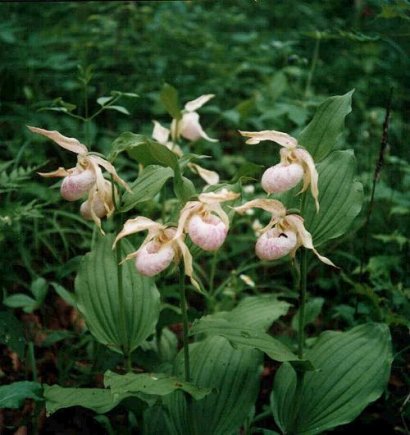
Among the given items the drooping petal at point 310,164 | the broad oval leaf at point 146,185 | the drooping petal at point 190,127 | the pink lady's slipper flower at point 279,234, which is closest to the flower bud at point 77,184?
Result: the broad oval leaf at point 146,185

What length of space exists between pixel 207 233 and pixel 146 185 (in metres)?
0.31

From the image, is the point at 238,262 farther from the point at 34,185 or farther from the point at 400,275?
the point at 34,185

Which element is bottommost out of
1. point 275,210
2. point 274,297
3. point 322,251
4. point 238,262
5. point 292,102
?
point 238,262

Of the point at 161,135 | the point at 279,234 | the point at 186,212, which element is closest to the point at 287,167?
the point at 279,234

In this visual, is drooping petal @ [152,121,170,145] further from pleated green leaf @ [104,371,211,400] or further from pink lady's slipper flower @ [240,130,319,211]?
pleated green leaf @ [104,371,211,400]

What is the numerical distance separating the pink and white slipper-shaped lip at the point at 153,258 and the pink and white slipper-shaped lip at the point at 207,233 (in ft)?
0.26

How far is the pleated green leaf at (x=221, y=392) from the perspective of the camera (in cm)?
150

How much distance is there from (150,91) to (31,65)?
0.75 meters

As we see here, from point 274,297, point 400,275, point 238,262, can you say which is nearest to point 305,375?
point 274,297

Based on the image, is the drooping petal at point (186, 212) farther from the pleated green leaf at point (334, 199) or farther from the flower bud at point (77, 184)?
the pleated green leaf at point (334, 199)

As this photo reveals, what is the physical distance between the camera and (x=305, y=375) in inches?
61.2

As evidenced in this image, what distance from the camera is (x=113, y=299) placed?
1592 millimetres

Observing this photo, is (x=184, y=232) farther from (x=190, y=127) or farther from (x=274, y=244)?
(x=190, y=127)

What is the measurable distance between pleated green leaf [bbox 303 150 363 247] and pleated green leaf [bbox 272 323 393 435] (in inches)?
11.5
